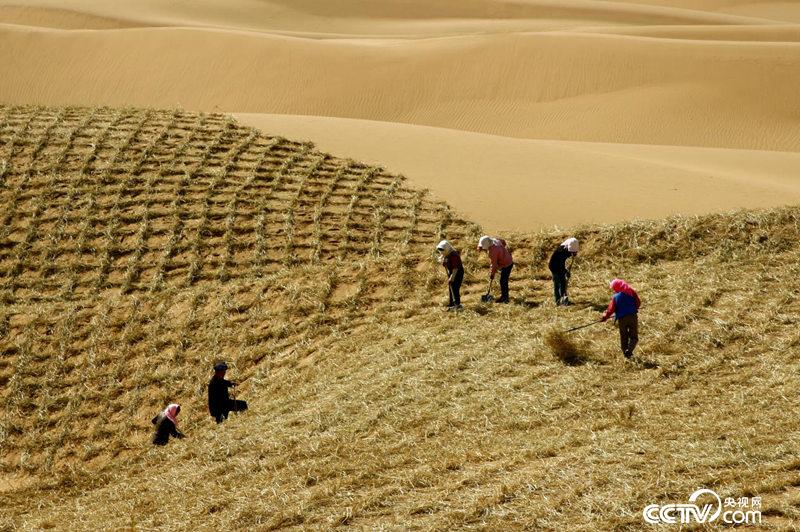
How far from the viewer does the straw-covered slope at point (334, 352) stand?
918 cm

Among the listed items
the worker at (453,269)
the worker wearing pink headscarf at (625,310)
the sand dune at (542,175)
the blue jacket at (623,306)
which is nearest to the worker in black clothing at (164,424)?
the worker at (453,269)

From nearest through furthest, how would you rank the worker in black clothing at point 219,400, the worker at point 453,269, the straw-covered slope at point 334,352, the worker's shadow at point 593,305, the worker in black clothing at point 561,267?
the straw-covered slope at point 334,352
the worker in black clothing at point 219,400
the worker in black clothing at point 561,267
the worker's shadow at point 593,305
the worker at point 453,269

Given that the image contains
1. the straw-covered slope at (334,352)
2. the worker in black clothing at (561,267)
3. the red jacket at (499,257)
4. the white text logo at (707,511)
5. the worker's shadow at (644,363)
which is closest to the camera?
the white text logo at (707,511)

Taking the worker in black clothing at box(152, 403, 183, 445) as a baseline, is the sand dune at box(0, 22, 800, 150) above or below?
above

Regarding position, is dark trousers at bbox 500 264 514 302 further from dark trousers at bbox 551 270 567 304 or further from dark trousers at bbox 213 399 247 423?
dark trousers at bbox 213 399 247 423

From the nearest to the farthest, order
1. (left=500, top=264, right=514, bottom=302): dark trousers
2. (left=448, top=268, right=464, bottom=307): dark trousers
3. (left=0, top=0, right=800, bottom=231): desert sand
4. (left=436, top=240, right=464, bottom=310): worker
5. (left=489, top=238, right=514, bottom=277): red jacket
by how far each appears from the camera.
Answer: (left=436, top=240, right=464, bottom=310): worker → (left=489, top=238, right=514, bottom=277): red jacket → (left=448, top=268, right=464, bottom=307): dark trousers → (left=500, top=264, right=514, bottom=302): dark trousers → (left=0, top=0, right=800, bottom=231): desert sand

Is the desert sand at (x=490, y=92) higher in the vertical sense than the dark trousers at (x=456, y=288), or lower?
higher

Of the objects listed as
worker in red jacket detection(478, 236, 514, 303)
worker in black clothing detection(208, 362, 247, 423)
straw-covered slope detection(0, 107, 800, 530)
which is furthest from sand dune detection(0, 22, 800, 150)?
worker in black clothing detection(208, 362, 247, 423)

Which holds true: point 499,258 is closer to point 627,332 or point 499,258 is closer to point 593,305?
point 593,305

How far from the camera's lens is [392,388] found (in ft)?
39.1

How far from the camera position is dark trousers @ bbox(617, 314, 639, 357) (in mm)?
11656

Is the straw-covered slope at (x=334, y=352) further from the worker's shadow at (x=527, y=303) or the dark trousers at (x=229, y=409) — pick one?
the dark trousers at (x=229, y=409)

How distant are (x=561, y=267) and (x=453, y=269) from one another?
4.92 ft

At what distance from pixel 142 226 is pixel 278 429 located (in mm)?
7946
